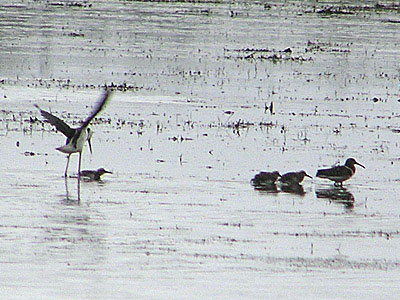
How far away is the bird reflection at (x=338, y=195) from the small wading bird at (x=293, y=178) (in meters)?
0.29

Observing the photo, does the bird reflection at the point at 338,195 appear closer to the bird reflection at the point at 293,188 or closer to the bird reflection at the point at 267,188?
the bird reflection at the point at 293,188

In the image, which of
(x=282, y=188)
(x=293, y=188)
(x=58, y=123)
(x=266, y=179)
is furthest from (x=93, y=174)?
(x=293, y=188)

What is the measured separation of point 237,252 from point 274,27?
4056cm

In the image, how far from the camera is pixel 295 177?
587 inches

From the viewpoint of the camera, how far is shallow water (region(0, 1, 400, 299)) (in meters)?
9.48

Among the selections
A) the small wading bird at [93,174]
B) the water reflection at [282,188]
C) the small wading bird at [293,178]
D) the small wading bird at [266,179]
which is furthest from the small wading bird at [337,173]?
the small wading bird at [93,174]

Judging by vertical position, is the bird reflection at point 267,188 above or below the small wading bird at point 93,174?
below

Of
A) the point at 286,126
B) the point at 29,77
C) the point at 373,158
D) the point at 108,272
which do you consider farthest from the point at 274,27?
the point at 108,272

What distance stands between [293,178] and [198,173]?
1.44 meters

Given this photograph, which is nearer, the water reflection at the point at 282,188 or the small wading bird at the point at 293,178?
the water reflection at the point at 282,188

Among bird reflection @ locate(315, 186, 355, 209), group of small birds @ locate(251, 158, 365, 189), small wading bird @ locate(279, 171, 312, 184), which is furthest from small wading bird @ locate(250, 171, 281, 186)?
bird reflection @ locate(315, 186, 355, 209)

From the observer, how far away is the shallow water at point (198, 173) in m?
9.48

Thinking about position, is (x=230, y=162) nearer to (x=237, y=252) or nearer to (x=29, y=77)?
(x=237, y=252)

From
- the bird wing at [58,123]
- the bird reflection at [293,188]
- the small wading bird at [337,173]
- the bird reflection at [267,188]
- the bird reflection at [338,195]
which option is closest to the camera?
the bird reflection at [338,195]
